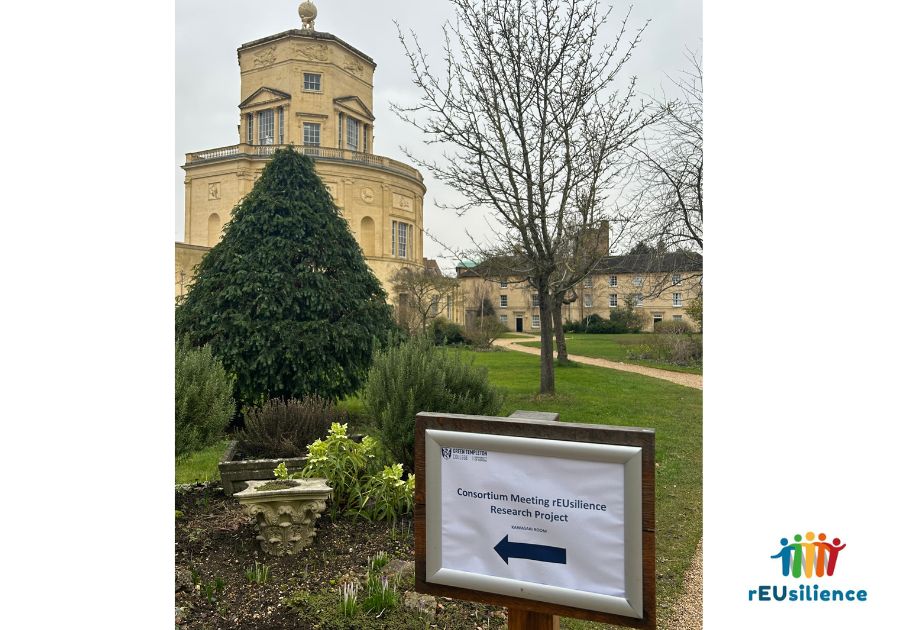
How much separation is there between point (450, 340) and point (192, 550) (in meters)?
19.1

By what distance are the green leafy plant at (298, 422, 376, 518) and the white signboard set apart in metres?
2.48

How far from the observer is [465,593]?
1727 mm

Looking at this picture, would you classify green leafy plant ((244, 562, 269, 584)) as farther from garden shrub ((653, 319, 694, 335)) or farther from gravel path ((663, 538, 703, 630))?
garden shrub ((653, 319, 694, 335))

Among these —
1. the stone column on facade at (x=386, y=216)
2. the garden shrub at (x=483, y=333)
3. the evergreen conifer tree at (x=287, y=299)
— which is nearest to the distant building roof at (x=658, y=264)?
the evergreen conifer tree at (x=287, y=299)

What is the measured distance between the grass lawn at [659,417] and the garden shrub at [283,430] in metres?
1.75

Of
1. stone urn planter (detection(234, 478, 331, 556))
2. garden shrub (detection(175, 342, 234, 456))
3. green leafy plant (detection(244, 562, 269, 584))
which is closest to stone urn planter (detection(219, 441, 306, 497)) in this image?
garden shrub (detection(175, 342, 234, 456))

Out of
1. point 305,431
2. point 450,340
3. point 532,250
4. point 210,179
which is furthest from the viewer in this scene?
point 210,179

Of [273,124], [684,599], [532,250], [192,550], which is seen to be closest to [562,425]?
[684,599]

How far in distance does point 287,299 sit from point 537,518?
214 inches

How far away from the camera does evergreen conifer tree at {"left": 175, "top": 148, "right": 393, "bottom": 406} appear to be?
6.42 meters

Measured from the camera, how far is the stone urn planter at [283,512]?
3426mm

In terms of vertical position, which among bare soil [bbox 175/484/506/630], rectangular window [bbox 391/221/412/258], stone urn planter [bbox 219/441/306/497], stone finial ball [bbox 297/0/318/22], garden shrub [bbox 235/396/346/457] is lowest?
bare soil [bbox 175/484/506/630]

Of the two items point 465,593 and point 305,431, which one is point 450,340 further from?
point 465,593
